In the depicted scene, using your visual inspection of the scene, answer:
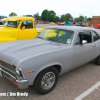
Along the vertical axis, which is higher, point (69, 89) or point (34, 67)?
point (34, 67)

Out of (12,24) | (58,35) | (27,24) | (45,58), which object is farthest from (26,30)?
(45,58)

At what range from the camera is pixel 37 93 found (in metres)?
3.01

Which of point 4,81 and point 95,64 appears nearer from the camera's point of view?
point 4,81

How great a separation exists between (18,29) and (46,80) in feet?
12.8

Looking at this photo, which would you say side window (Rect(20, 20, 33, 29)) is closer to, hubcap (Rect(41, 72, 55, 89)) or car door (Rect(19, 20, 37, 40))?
car door (Rect(19, 20, 37, 40))

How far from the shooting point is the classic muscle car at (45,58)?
252 cm

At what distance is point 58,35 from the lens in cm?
394

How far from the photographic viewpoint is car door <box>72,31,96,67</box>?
11.7 feet

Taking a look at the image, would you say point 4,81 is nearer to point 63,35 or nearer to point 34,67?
point 34,67

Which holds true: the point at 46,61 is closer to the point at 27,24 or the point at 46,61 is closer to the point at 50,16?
the point at 27,24

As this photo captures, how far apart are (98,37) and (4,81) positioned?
3.79 meters

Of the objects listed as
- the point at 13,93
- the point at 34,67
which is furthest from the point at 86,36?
the point at 13,93

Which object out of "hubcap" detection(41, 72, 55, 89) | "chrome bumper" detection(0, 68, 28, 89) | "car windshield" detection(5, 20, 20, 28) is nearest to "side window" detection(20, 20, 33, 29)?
"car windshield" detection(5, 20, 20, 28)

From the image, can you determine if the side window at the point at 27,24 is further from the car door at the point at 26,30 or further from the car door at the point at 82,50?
the car door at the point at 82,50
